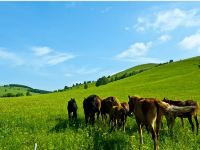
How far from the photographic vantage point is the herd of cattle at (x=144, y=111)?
15.6 metres

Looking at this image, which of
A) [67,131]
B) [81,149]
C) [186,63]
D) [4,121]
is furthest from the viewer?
[186,63]

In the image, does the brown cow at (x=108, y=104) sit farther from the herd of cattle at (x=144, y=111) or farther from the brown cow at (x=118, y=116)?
the brown cow at (x=118, y=116)

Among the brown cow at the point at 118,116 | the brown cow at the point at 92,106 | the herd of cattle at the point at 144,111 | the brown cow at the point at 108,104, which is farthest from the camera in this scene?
the brown cow at the point at 92,106

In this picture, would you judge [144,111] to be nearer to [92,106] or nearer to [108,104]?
[108,104]

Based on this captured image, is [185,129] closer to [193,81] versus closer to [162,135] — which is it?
[162,135]

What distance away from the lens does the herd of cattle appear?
15.6 m

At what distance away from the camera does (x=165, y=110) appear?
1568 centimetres

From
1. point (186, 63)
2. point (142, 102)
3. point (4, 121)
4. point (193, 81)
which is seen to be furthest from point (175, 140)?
point (186, 63)

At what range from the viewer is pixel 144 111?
1664cm

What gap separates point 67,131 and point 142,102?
16.4 ft

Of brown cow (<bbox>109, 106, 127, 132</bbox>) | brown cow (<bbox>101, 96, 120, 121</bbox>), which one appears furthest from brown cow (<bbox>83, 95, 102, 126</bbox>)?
brown cow (<bbox>109, 106, 127, 132</bbox>)

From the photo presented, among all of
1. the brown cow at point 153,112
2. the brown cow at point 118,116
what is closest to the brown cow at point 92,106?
the brown cow at point 118,116

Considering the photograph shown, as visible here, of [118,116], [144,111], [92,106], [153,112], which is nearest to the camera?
[153,112]

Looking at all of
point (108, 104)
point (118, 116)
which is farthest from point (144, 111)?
point (108, 104)
